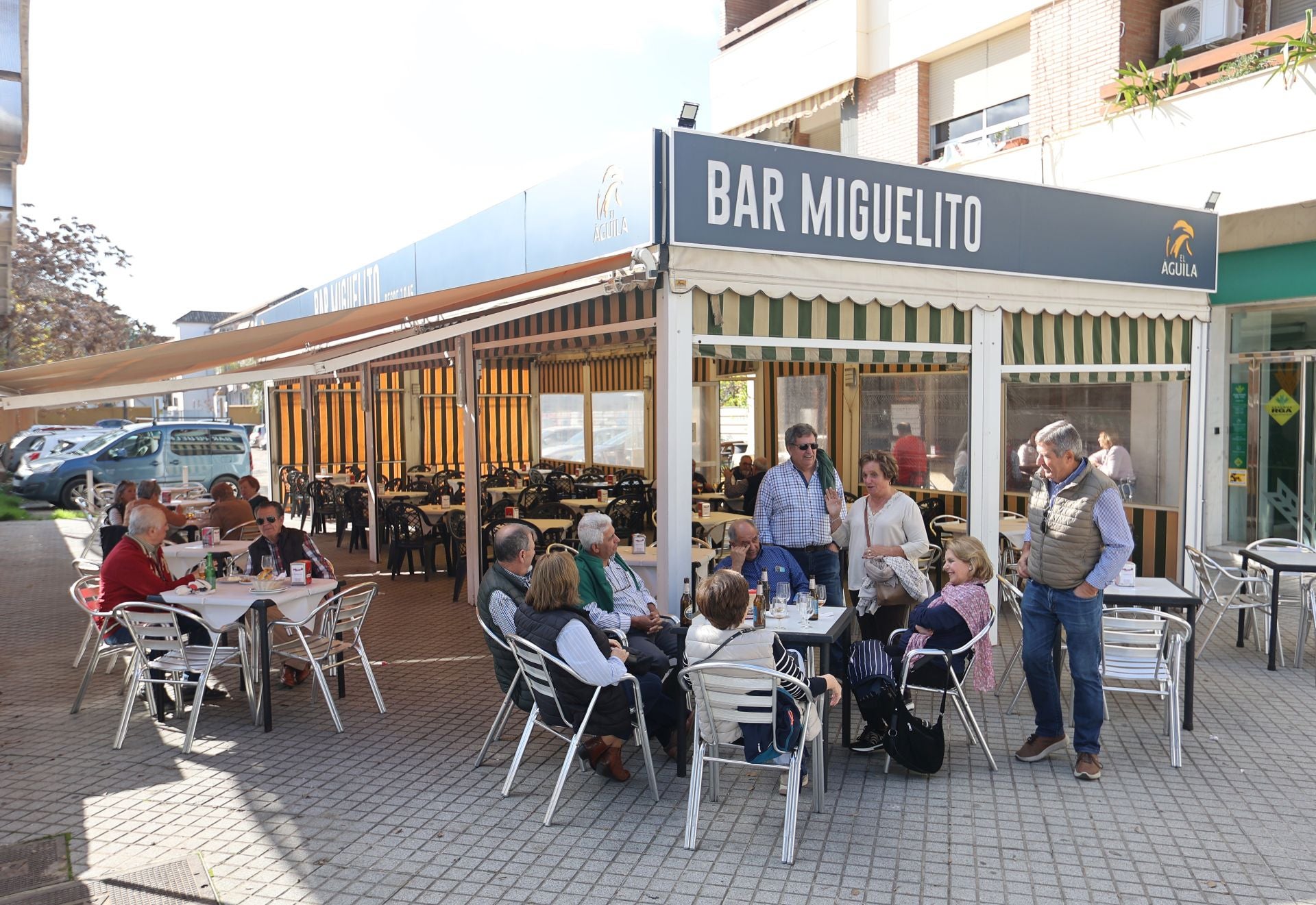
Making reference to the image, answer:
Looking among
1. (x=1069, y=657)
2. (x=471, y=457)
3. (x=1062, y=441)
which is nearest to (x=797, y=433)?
(x=1062, y=441)

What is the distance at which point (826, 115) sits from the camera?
15102 millimetres

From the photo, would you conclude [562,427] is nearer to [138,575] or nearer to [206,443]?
[206,443]

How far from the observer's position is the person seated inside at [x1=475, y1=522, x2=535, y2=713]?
449 centimetres

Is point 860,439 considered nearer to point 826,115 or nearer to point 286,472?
point 826,115

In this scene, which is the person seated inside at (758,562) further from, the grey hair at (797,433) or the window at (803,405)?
the window at (803,405)

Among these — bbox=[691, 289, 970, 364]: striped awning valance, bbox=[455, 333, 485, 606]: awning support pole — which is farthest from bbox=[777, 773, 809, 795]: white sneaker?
bbox=[455, 333, 485, 606]: awning support pole

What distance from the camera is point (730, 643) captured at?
12.6 feet

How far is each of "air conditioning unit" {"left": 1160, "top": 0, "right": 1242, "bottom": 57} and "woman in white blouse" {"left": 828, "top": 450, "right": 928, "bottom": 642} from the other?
288 inches

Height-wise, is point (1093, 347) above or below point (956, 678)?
above

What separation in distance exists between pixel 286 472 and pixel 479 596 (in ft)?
40.6

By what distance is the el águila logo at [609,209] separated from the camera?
5.69 m

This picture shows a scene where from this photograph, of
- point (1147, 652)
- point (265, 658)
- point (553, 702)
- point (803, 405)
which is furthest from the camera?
point (803, 405)

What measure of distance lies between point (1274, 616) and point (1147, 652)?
7.07ft

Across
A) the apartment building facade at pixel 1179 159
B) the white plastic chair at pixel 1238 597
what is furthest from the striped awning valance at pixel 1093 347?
the white plastic chair at pixel 1238 597
